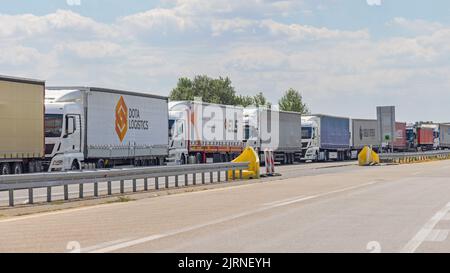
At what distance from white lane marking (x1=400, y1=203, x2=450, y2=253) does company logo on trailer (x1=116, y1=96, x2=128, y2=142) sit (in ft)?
78.3

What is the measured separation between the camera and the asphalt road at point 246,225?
1037 cm

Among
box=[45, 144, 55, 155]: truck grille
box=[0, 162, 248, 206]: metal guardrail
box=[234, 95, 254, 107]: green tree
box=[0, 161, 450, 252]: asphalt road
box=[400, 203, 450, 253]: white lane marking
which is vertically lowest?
box=[400, 203, 450, 253]: white lane marking

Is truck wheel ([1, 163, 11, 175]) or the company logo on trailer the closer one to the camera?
truck wheel ([1, 163, 11, 175])

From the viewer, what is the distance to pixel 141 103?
40.4m

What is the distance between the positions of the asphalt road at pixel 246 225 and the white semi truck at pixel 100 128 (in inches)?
565

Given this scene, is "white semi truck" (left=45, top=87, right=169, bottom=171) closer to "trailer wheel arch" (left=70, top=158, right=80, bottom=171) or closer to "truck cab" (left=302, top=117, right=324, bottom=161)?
"trailer wheel arch" (left=70, top=158, right=80, bottom=171)

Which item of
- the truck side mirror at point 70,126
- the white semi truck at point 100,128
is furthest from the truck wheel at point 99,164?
the truck side mirror at point 70,126

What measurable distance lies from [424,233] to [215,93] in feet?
407

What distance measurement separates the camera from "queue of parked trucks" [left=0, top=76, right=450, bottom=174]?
101 feet

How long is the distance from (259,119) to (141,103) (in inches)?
616

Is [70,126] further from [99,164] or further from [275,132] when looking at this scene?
[275,132]

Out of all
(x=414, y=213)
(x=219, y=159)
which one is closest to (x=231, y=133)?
(x=219, y=159)

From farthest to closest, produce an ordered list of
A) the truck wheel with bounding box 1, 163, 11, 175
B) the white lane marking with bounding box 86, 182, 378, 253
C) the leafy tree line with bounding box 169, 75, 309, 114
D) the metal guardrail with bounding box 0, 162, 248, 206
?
the leafy tree line with bounding box 169, 75, 309, 114, the truck wheel with bounding box 1, 163, 11, 175, the metal guardrail with bounding box 0, 162, 248, 206, the white lane marking with bounding box 86, 182, 378, 253

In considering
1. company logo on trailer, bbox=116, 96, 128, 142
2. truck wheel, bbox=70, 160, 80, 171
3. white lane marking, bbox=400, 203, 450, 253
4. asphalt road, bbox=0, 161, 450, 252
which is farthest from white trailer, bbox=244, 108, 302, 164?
white lane marking, bbox=400, 203, 450, 253
